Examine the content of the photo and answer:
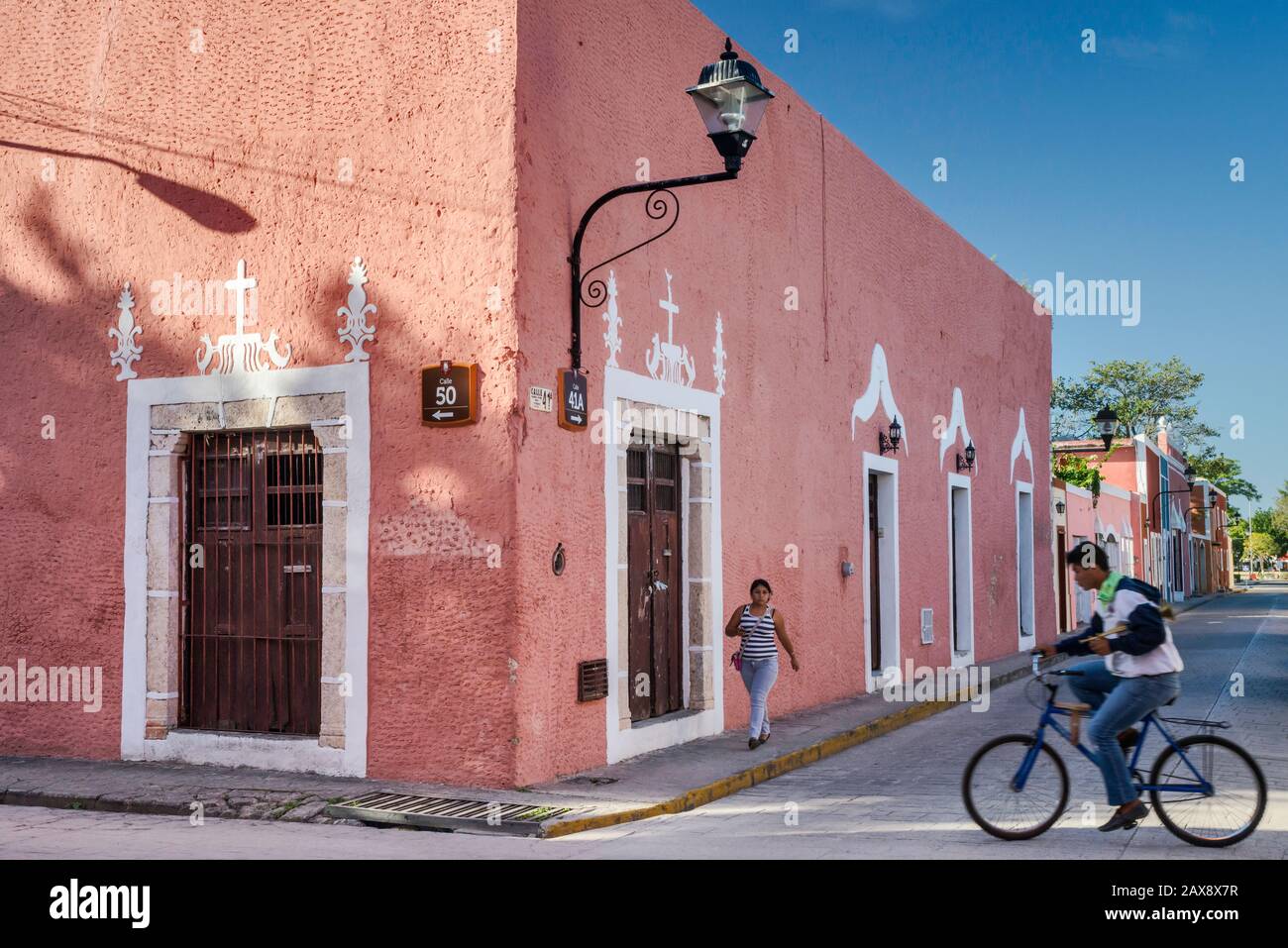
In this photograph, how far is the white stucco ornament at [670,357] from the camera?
10.4m

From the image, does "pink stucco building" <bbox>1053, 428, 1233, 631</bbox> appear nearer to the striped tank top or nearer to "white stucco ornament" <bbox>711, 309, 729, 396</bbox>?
"white stucco ornament" <bbox>711, 309, 729, 396</bbox>

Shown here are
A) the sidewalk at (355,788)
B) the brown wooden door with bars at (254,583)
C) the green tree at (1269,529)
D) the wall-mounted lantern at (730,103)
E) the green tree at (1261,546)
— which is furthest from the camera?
the green tree at (1261,546)

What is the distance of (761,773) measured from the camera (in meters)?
9.44

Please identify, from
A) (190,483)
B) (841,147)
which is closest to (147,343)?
(190,483)

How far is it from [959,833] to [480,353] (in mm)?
4287

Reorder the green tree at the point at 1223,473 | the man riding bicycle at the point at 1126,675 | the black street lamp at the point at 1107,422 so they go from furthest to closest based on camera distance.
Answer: the green tree at the point at 1223,473, the black street lamp at the point at 1107,422, the man riding bicycle at the point at 1126,675

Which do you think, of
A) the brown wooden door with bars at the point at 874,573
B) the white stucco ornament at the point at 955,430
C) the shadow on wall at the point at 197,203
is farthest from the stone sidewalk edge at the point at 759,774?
the shadow on wall at the point at 197,203

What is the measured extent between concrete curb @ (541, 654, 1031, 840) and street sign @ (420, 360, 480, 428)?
9.10ft

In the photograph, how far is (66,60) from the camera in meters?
10.3

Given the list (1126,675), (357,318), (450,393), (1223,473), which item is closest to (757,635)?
A: (450,393)

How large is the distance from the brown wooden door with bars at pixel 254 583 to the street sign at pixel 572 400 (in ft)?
6.02

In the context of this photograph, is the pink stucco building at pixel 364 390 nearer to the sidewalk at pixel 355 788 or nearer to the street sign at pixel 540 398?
the street sign at pixel 540 398

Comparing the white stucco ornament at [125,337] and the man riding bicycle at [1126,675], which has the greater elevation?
the white stucco ornament at [125,337]
